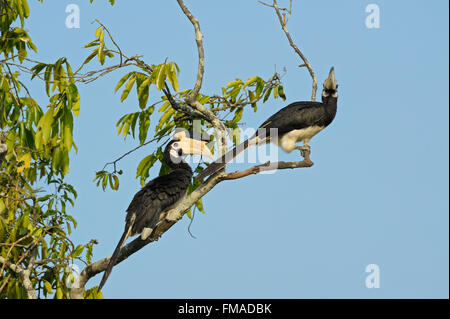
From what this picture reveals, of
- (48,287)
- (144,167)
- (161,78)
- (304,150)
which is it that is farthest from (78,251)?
(304,150)

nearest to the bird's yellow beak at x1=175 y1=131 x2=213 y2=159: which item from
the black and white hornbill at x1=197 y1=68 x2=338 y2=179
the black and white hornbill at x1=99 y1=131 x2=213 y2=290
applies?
the black and white hornbill at x1=99 y1=131 x2=213 y2=290

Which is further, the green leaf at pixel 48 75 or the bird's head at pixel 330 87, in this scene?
the bird's head at pixel 330 87

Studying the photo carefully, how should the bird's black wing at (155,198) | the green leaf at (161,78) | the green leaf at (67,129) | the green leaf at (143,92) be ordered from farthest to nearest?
the bird's black wing at (155,198) → the green leaf at (67,129) → the green leaf at (143,92) → the green leaf at (161,78)

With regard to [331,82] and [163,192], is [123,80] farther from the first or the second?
[331,82]

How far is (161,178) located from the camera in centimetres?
679

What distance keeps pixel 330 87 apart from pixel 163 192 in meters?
2.63

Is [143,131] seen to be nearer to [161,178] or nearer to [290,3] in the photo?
[161,178]

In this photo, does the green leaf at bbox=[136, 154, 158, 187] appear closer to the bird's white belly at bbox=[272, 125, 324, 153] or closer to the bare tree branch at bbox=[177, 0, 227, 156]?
the bare tree branch at bbox=[177, 0, 227, 156]

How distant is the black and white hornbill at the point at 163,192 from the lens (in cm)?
624

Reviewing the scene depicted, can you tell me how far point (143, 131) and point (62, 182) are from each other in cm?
134

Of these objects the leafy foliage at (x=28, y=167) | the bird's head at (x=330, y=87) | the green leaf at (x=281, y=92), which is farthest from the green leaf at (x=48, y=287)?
the bird's head at (x=330, y=87)

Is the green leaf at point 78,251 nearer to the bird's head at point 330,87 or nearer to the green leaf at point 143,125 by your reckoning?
the green leaf at point 143,125

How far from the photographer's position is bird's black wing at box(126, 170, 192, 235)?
20.8 feet
